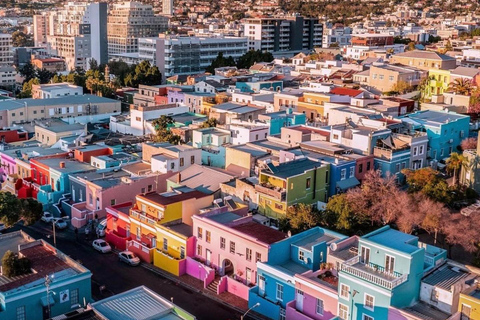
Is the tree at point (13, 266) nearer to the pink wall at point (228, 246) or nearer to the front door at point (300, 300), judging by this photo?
the pink wall at point (228, 246)

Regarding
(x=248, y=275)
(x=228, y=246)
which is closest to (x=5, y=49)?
(x=228, y=246)

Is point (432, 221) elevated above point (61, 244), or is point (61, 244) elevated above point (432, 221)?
point (432, 221)

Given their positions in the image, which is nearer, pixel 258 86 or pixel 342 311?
pixel 342 311

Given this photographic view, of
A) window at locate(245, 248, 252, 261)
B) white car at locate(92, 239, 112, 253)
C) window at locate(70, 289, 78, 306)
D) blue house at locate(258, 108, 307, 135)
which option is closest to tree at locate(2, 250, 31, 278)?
window at locate(70, 289, 78, 306)

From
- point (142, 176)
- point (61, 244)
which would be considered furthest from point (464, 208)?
point (61, 244)

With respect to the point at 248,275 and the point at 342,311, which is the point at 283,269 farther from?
the point at 342,311

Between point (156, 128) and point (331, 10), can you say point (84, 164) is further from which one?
point (331, 10)
